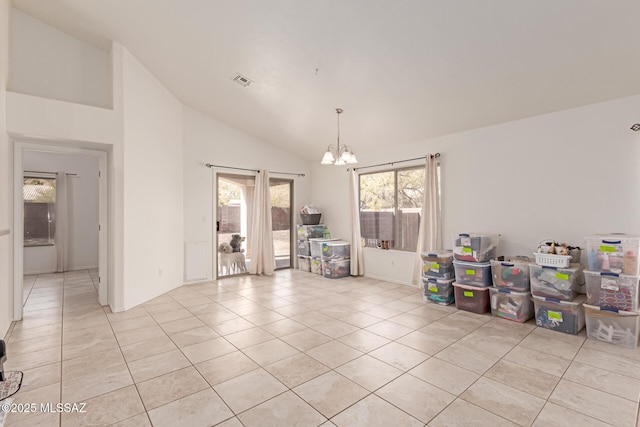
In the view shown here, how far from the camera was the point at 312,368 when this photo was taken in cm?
263

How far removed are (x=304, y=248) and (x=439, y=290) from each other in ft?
10.8

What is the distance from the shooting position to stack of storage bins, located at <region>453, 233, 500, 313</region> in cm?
404

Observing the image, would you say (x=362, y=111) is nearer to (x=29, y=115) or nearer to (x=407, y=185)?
(x=407, y=185)

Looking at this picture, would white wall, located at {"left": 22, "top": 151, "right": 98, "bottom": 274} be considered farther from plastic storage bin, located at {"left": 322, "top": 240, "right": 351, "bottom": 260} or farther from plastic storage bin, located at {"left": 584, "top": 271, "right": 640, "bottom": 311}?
plastic storage bin, located at {"left": 584, "top": 271, "right": 640, "bottom": 311}

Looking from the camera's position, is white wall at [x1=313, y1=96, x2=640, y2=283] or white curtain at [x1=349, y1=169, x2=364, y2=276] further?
white curtain at [x1=349, y1=169, x2=364, y2=276]

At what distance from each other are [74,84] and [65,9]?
35.0 inches

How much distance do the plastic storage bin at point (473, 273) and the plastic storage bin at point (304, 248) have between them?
3.37 metres

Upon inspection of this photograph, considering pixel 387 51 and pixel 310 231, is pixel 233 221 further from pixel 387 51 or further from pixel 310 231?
pixel 387 51

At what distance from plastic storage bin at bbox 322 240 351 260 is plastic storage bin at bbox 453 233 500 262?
2.48 meters

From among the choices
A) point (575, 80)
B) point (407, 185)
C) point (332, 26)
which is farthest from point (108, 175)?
point (575, 80)

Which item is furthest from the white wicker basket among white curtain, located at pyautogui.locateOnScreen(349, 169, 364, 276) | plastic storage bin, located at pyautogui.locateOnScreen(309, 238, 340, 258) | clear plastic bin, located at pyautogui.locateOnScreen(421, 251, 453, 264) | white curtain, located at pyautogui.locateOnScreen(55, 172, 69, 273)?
white curtain, located at pyautogui.locateOnScreen(55, 172, 69, 273)

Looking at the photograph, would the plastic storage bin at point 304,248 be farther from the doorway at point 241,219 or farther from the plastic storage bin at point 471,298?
the plastic storage bin at point 471,298

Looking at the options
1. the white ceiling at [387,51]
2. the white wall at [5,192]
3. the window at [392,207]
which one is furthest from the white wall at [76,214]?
the window at [392,207]

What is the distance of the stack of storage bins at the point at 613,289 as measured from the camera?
3002mm
